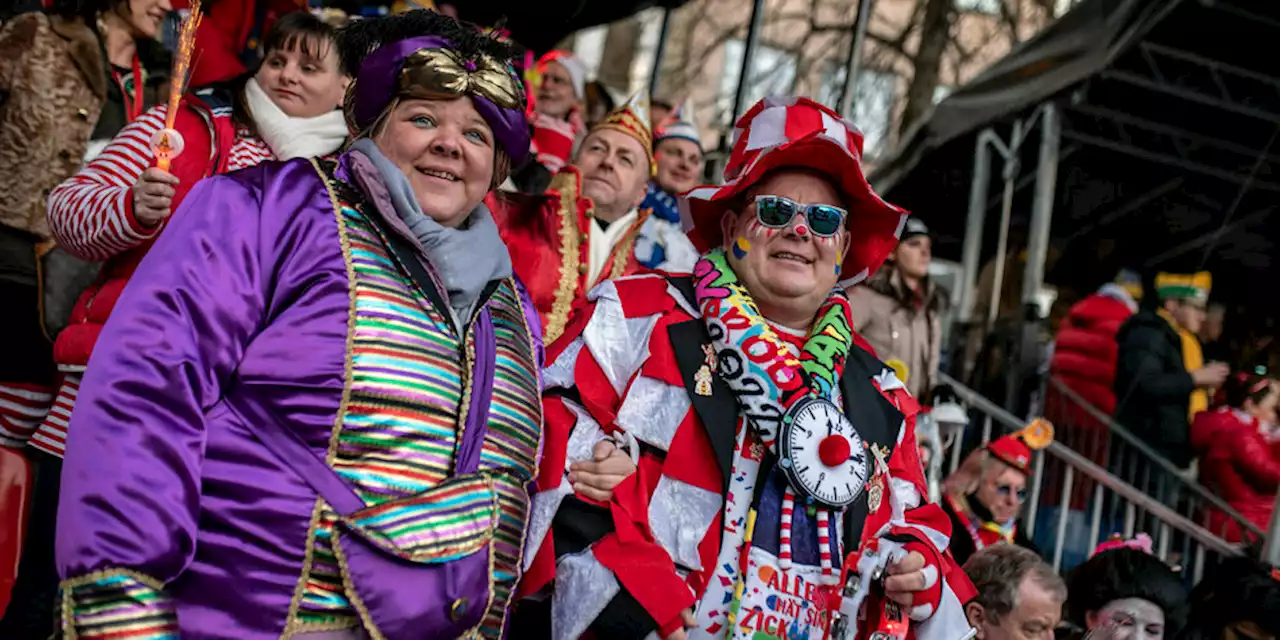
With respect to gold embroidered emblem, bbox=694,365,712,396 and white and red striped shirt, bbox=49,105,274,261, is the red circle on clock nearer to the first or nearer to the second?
gold embroidered emblem, bbox=694,365,712,396

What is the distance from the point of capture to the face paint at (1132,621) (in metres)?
4.77

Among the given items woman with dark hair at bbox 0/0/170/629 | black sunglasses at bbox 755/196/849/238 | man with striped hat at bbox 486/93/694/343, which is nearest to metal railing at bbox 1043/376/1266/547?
man with striped hat at bbox 486/93/694/343

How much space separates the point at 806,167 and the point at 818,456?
2.88ft

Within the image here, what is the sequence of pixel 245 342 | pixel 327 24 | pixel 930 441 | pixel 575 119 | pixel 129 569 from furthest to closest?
pixel 575 119
pixel 930 441
pixel 327 24
pixel 245 342
pixel 129 569

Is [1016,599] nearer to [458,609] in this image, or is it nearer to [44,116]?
[458,609]

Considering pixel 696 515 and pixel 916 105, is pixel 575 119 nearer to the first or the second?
pixel 696 515

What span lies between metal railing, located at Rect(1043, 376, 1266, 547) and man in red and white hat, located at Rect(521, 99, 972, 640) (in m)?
5.63

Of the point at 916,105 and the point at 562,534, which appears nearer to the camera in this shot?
the point at 562,534

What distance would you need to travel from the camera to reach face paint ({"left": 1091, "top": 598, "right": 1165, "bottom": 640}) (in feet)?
15.6

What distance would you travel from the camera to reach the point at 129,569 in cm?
200

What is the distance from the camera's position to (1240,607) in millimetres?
5441

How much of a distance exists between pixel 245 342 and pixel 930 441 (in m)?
4.66

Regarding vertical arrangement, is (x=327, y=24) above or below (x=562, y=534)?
above

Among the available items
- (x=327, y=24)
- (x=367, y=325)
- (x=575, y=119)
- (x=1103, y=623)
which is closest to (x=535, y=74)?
(x=575, y=119)
